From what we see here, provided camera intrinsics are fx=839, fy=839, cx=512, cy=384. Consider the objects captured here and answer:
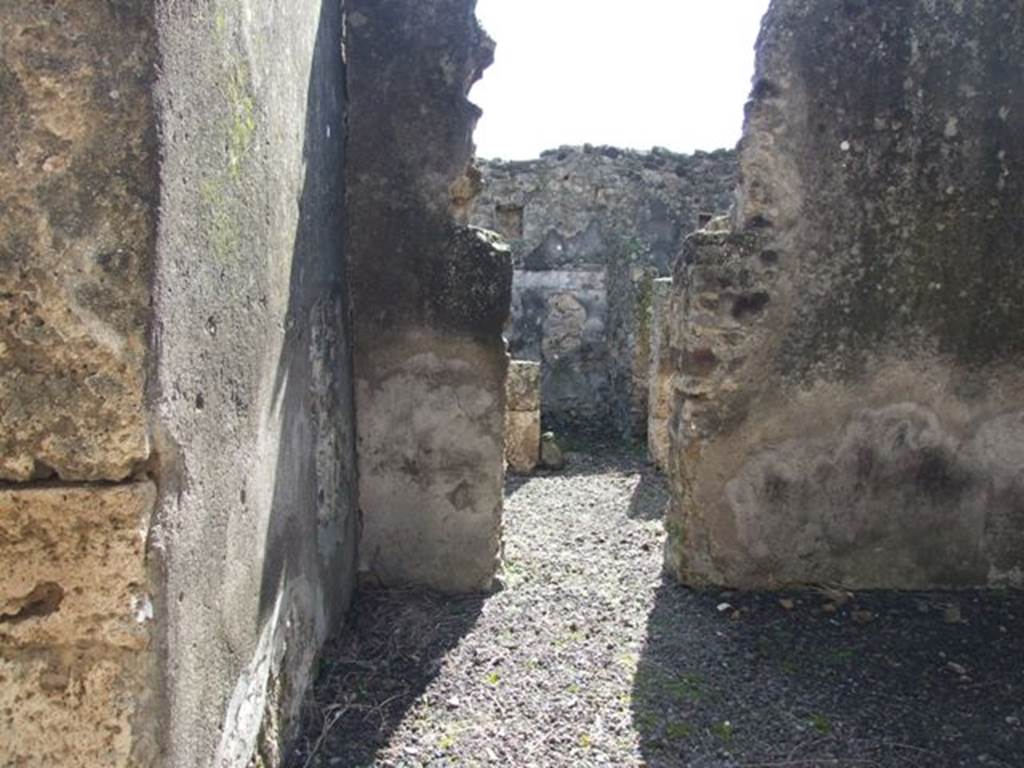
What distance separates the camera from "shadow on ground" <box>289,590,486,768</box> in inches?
119

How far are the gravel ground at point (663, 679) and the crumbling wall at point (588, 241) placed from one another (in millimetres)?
5525

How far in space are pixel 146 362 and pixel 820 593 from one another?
11.9 feet

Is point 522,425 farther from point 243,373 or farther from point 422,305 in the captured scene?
point 243,373

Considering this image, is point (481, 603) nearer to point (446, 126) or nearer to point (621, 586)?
point (621, 586)

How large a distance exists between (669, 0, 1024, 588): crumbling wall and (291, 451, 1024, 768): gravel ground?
321 mm

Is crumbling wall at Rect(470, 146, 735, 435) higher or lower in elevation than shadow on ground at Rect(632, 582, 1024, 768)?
higher

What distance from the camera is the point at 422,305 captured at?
13.7ft

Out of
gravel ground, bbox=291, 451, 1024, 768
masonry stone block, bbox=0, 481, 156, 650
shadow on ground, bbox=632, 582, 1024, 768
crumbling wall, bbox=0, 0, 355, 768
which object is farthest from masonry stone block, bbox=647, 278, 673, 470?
masonry stone block, bbox=0, 481, 156, 650

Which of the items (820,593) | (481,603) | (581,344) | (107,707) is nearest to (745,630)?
(820,593)

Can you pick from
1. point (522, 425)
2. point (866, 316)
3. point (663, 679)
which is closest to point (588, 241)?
point (522, 425)

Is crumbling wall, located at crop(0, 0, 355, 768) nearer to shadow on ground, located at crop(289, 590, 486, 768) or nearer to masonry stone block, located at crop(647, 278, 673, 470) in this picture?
shadow on ground, located at crop(289, 590, 486, 768)

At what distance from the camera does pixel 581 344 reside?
10.2 m

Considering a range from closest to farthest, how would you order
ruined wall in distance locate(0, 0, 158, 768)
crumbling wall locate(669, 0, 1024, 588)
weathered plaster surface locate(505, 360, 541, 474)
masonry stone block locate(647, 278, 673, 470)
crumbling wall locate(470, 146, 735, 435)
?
ruined wall in distance locate(0, 0, 158, 768) < crumbling wall locate(669, 0, 1024, 588) < masonry stone block locate(647, 278, 673, 470) < weathered plaster surface locate(505, 360, 541, 474) < crumbling wall locate(470, 146, 735, 435)

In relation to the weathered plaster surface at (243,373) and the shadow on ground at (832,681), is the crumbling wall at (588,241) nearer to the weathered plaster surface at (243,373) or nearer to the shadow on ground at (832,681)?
the shadow on ground at (832,681)
